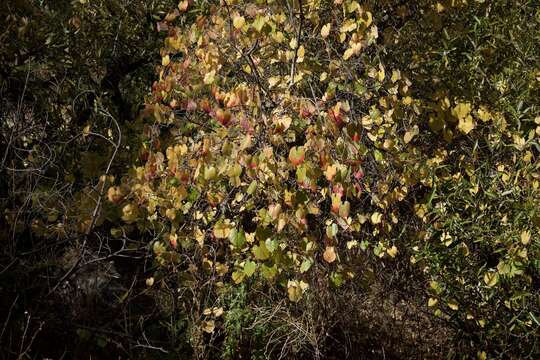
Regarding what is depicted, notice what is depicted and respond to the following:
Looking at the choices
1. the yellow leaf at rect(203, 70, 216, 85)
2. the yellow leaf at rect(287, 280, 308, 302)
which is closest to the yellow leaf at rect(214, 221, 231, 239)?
the yellow leaf at rect(287, 280, 308, 302)

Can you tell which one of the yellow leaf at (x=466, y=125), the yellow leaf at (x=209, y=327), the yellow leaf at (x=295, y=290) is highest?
the yellow leaf at (x=466, y=125)

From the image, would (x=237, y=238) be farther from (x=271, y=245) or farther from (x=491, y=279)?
(x=491, y=279)

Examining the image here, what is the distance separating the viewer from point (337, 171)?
8.77 ft

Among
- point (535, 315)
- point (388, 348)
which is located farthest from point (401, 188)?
point (388, 348)

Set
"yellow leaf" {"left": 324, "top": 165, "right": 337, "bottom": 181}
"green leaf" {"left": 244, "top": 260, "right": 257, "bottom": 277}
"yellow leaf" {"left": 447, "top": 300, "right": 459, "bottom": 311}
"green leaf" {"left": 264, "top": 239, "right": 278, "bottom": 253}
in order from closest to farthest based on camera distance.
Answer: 1. "yellow leaf" {"left": 324, "top": 165, "right": 337, "bottom": 181}
2. "green leaf" {"left": 264, "top": 239, "right": 278, "bottom": 253}
3. "green leaf" {"left": 244, "top": 260, "right": 257, "bottom": 277}
4. "yellow leaf" {"left": 447, "top": 300, "right": 459, "bottom": 311}

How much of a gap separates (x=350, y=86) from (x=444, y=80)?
2.56ft

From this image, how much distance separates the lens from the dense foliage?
3053mm

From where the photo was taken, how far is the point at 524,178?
10.8 feet

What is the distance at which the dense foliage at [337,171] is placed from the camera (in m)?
3.05

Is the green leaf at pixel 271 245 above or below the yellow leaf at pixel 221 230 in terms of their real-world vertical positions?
above

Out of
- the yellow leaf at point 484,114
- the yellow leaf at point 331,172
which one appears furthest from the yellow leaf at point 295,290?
the yellow leaf at point 484,114

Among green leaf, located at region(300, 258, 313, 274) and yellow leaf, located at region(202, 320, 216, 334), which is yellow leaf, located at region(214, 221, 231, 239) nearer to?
green leaf, located at region(300, 258, 313, 274)

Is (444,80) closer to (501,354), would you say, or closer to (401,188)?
(401,188)

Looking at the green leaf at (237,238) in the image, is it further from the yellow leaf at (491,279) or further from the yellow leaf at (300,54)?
the yellow leaf at (491,279)
